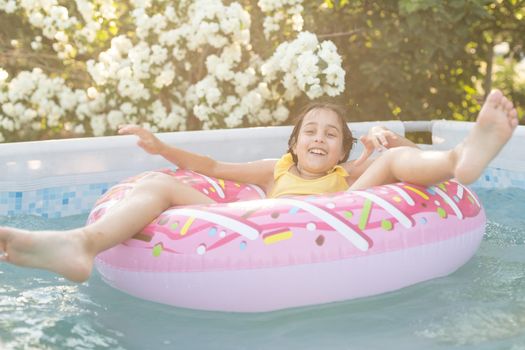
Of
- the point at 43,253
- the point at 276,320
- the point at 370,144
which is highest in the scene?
the point at 370,144

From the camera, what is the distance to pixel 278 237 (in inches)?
105

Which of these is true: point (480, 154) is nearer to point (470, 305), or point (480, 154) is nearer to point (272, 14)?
point (470, 305)

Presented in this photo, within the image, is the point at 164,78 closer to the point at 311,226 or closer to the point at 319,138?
the point at 319,138

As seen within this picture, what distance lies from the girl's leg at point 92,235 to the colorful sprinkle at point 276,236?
42 centimetres

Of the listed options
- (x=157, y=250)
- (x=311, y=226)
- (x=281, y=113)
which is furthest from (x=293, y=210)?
(x=281, y=113)

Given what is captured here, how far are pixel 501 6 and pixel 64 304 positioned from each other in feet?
15.2

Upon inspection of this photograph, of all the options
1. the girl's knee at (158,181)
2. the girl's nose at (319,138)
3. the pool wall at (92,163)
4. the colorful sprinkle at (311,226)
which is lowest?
the pool wall at (92,163)

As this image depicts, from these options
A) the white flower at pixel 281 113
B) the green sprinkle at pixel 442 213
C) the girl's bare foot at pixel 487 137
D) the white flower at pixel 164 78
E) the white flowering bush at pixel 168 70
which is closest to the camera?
the girl's bare foot at pixel 487 137

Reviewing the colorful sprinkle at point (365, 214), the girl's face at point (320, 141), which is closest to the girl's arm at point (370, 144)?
the girl's face at point (320, 141)

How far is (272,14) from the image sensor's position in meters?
5.80

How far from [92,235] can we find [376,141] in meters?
1.38

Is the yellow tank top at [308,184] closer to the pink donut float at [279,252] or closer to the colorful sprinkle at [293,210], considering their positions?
the pink donut float at [279,252]

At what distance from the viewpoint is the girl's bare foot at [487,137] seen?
8.52ft

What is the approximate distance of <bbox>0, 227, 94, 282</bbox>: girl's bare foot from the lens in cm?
242
